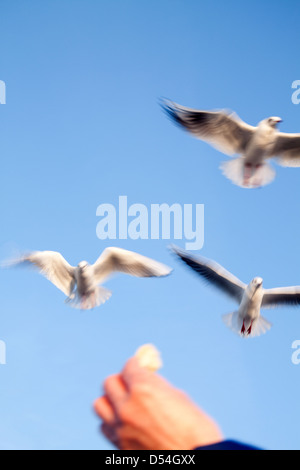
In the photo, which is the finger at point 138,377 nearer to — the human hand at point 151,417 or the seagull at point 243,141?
the human hand at point 151,417

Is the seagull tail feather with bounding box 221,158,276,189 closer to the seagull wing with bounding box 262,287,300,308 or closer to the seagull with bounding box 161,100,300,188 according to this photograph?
the seagull with bounding box 161,100,300,188

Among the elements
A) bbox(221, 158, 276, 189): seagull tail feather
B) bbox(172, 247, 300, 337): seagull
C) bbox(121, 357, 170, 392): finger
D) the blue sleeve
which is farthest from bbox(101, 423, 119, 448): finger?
bbox(221, 158, 276, 189): seagull tail feather

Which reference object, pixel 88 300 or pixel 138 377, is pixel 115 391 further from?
pixel 88 300

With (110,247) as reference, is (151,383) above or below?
below
